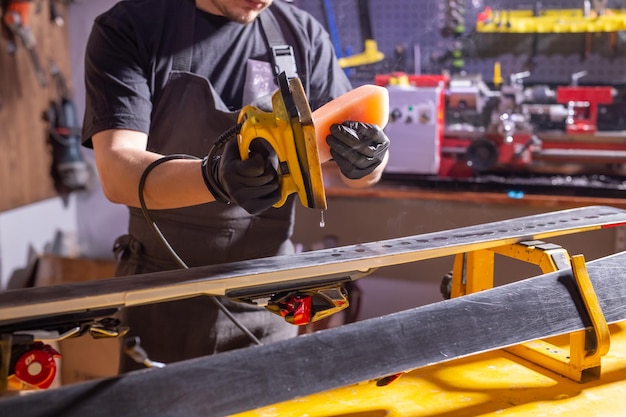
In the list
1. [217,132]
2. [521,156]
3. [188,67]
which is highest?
[188,67]

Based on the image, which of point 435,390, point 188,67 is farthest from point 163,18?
point 435,390

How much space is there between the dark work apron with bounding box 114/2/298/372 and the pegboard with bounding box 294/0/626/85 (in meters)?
0.87

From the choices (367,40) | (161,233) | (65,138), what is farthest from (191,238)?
(65,138)

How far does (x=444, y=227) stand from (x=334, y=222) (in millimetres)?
317

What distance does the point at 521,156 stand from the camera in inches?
80.1

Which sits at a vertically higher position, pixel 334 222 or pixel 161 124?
pixel 161 124

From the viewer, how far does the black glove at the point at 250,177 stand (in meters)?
0.85

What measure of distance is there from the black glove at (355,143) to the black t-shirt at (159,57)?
1.19ft

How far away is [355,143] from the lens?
90 centimetres

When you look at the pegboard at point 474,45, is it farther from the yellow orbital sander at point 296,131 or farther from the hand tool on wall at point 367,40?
the yellow orbital sander at point 296,131

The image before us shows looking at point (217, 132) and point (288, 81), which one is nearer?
point (288, 81)

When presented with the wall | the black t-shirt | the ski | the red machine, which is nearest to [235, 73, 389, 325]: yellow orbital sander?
the ski

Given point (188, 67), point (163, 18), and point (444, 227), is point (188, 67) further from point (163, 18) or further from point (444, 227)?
point (444, 227)

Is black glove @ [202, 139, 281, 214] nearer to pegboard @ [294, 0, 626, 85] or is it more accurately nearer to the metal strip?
the metal strip
